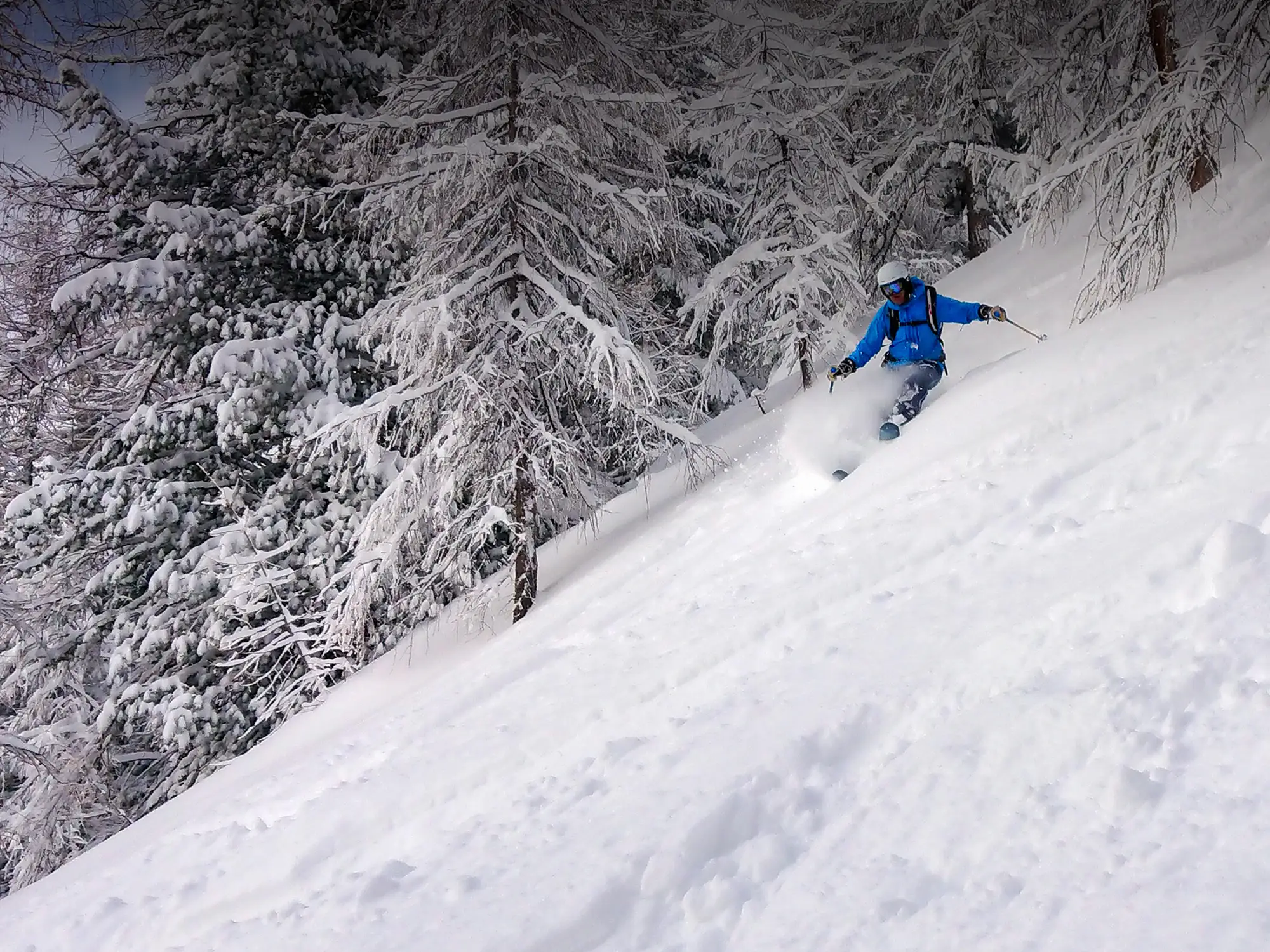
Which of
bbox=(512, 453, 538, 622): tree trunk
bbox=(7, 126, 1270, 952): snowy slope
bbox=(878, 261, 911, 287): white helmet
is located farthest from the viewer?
bbox=(512, 453, 538, 622): tree trunk

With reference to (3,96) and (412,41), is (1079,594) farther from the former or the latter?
(412,41)

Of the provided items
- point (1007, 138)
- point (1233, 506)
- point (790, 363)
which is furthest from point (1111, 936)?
point (1007, 138)

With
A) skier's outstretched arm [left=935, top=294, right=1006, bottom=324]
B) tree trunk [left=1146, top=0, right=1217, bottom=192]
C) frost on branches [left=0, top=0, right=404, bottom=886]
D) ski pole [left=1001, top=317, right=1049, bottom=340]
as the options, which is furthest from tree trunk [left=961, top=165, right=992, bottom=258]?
frost on branches [left=0, top=0, right=404, bottom=886]

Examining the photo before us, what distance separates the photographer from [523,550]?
28.6 ft

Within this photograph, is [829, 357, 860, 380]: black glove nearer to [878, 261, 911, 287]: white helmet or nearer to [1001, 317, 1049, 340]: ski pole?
[878, 261, 911, 287]: white helmet

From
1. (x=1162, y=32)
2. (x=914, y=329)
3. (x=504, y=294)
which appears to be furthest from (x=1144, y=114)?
(x=504, y=294)

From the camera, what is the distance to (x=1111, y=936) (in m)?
2.16

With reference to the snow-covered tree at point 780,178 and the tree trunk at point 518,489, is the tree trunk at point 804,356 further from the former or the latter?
the tree trunk at point 518,489

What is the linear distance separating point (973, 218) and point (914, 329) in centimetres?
861

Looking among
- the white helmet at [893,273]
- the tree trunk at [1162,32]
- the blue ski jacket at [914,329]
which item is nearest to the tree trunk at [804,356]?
the blue ski jacket at [914,329]

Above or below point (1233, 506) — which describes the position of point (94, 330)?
above

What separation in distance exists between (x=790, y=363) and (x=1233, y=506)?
23.8 feet

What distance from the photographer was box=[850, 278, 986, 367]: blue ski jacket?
768 cm

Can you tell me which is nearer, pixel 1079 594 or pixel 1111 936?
pixel 1111 936
